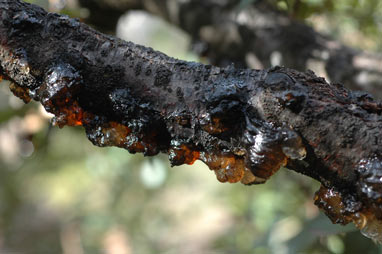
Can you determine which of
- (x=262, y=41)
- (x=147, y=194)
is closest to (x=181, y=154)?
(x=262, y=41)

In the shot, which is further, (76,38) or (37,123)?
(37,123)

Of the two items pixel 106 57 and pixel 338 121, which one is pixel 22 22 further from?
pixel 338 121

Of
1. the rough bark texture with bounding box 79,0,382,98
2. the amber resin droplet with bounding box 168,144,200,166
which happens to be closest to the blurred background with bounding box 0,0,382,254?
the rough bark texture with bounding box 79,0,382,98

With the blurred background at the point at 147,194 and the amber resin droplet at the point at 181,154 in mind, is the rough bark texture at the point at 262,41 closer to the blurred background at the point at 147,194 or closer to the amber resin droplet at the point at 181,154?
the blurred background at the point at 147,194

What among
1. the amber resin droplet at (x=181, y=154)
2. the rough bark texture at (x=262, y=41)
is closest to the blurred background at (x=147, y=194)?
the rough bark texture at (x=262, y=41)

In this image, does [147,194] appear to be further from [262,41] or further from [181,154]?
[181,154]

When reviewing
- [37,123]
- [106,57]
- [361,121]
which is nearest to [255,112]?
[361,121]
